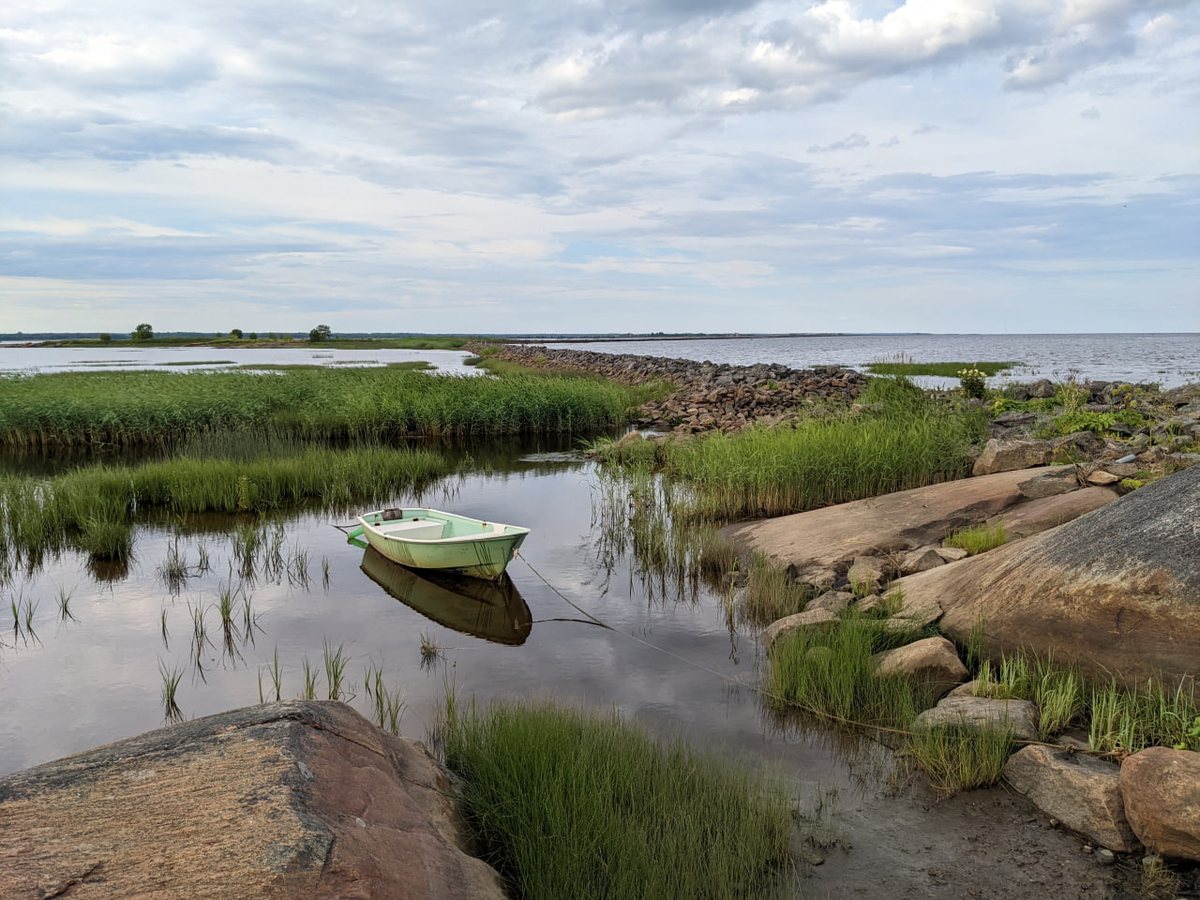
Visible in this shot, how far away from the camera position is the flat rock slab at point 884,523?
9961 mm

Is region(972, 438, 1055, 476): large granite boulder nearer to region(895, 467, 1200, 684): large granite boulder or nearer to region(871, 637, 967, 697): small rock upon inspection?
region(895, 467, 1200, 684): large granite boulder

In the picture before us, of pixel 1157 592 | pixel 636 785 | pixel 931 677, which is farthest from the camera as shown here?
pixel 931 677

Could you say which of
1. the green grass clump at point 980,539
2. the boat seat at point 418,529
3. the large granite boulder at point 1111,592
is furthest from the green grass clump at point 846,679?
the boat seat at point 418,529

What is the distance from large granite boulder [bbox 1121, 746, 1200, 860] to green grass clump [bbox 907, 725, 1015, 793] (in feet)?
2.64

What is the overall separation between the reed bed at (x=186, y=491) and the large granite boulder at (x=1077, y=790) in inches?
371

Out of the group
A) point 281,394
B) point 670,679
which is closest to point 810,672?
point 670,679

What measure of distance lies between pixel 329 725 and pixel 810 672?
440 cm

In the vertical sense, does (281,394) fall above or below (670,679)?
above

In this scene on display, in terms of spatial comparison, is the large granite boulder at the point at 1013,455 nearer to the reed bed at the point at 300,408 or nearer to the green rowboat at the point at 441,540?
the green rowboat at the point at 441,540

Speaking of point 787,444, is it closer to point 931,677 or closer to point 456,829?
point 931,677

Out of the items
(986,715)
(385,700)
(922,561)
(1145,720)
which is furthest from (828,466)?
(385,700)

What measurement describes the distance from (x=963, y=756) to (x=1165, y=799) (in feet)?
3.86

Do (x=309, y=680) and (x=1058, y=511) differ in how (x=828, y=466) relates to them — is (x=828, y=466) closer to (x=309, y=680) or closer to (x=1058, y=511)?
(x=1058, y=511)

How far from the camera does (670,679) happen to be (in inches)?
298
